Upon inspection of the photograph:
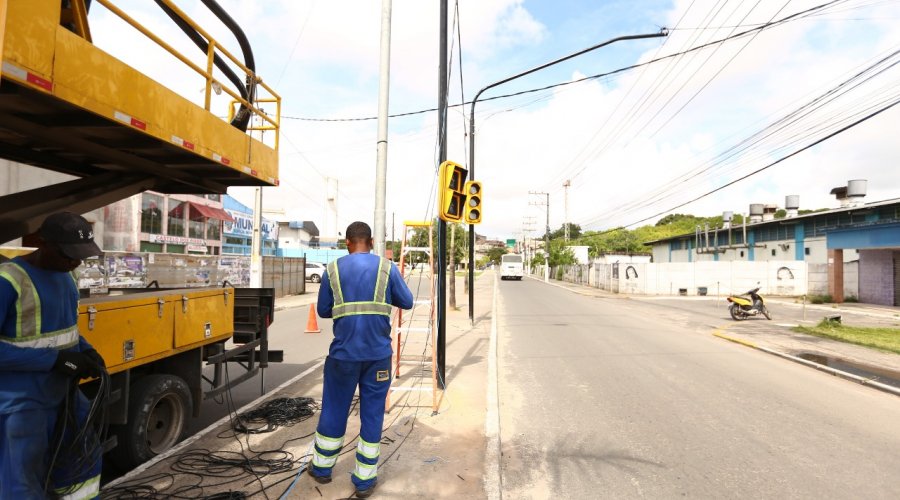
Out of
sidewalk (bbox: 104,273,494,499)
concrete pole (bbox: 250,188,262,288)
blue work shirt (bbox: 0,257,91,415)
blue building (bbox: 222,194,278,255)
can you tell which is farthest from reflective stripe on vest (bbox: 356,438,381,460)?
blue building (bbox: 222,194,278,255)

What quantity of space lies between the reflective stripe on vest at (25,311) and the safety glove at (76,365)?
0.09 meters

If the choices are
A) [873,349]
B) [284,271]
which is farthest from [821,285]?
[284,271]

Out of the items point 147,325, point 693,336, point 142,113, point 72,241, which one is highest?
point 142,113

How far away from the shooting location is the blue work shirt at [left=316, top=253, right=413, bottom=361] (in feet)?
12.1

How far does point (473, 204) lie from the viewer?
7590 mm

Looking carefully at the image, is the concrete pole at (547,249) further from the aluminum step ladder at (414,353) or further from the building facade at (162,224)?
the aluminum step ladder at (414,353)

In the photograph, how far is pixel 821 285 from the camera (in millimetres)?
26953

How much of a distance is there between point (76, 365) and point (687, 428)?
542 centimetres

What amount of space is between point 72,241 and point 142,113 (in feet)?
3.49

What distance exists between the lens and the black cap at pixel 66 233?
258cm

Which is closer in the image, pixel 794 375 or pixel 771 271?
pixel 794 375

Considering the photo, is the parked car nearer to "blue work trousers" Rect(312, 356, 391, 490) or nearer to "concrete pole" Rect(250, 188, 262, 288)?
"concrete pole" Rect(250, 188, 262, 288)

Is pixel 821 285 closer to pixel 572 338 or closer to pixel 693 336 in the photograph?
pixel 693 336

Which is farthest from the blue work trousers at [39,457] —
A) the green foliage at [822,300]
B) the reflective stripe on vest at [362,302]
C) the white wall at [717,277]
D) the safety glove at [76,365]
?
the white wall at [717,277]
